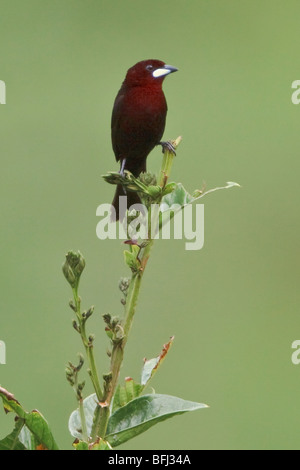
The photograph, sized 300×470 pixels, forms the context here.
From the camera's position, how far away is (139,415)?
115cm

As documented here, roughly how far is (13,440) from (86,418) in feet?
0.37

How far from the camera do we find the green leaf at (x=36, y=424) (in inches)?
44.2

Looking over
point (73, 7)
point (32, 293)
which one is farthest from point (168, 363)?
point (73, 7)

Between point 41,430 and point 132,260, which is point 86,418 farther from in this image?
point 132,260

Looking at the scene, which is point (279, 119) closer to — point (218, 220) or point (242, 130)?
point (242, 130)

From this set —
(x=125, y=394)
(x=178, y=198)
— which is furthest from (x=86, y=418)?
(x=178, y=198)

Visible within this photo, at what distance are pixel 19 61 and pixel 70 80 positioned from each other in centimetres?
81

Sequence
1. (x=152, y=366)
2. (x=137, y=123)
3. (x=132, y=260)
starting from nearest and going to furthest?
(x=132, y=260) < (x=152, y=366) < (x=137, y=123)

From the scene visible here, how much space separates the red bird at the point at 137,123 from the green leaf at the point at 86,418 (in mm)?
902

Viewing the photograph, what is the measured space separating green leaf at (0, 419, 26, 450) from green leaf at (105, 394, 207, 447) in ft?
0.33

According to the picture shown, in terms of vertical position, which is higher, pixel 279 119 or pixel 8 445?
pixel 279 119

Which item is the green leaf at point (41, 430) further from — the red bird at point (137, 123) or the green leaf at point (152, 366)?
the red bird at point (137, 123)

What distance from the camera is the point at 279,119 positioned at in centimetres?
877

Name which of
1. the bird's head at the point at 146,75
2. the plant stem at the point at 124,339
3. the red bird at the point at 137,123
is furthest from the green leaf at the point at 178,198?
the bird's head at the point at 146,75
